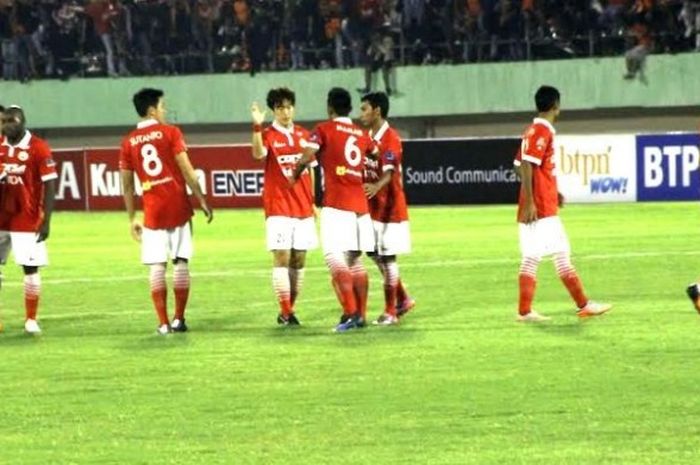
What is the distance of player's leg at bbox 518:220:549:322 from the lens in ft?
57.6

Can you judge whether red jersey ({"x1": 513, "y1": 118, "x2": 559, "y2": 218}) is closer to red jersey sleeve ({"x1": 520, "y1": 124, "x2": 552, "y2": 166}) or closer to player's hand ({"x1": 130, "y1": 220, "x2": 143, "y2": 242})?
red jersey sleeve ({"x1": 520, "y1": 124, "x2": 552, "y2": 166})

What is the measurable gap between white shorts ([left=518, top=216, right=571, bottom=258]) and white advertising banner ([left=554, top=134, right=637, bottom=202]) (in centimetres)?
2210

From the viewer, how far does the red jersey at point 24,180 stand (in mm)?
18094

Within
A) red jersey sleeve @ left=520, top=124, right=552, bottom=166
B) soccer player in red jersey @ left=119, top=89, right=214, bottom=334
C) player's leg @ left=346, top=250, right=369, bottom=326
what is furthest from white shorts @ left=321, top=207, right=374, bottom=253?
red jersey sleeve @ left=520, top=124, right=552, bottom=166

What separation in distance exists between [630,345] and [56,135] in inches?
1608

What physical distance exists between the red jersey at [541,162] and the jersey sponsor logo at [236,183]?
988 inches

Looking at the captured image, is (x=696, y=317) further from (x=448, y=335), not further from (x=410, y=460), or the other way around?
(x=410, y=460)

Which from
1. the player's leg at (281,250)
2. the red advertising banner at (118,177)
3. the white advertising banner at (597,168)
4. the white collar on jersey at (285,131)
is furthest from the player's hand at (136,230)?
the red advertising banner at (118,177)

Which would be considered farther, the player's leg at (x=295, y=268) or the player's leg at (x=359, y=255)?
the player's leg at (x=295, y=268)

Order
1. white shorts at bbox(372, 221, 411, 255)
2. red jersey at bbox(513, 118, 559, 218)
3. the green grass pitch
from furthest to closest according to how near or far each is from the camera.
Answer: white shorts at bbox(372, 221, 411, 255), red jersey at bbox(513, 118, 559, 218), the green grass pitch

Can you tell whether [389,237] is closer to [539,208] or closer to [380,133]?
[380,133]

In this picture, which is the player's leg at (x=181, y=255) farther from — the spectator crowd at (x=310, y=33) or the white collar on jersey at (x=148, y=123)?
the spectator crowd at (x=310, y=33)

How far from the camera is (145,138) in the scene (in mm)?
17438

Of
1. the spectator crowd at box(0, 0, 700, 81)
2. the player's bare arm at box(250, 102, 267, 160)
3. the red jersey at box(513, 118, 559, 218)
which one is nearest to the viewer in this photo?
the player's bare arm at box(250, 102, 267, 160)
